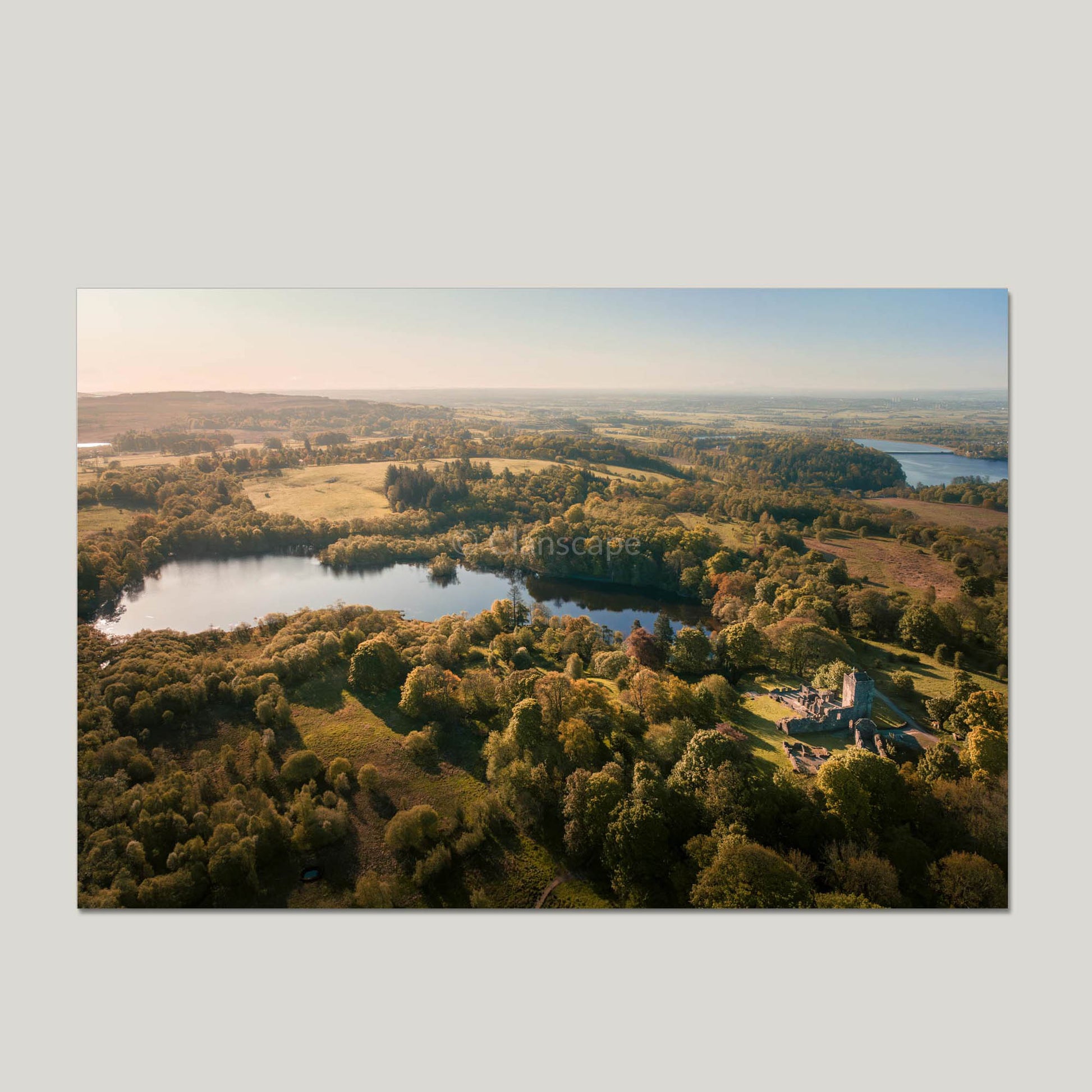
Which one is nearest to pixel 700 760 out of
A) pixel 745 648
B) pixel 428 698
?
pixel 745 648

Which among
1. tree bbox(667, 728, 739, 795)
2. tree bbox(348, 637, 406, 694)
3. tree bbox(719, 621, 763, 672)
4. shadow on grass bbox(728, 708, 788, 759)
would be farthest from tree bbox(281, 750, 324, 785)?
tree bbox(719, 621, 763, 672)

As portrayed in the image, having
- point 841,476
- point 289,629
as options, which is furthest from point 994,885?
point 289,629

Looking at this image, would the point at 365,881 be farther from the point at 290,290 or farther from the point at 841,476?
the point at 841,476

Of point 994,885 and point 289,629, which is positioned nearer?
point 994,885

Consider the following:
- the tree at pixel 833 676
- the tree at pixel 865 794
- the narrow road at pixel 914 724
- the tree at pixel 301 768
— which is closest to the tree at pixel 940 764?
the narrow road at pixel 914 724

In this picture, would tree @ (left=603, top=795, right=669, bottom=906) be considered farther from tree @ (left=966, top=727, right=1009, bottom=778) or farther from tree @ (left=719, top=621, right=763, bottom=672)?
tree @ (left=966, top=727, right=1009, bottom=778)

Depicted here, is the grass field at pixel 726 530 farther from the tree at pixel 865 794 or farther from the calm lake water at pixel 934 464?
the tree at pixel 865 794

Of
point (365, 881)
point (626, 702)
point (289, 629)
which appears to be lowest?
point (365, 881)

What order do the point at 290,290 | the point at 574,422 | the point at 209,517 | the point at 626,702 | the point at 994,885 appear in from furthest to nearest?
the point at 574,422 < the point at 209,517 < the point at 626,702 < the point at 290,290 < the point at 994,885
